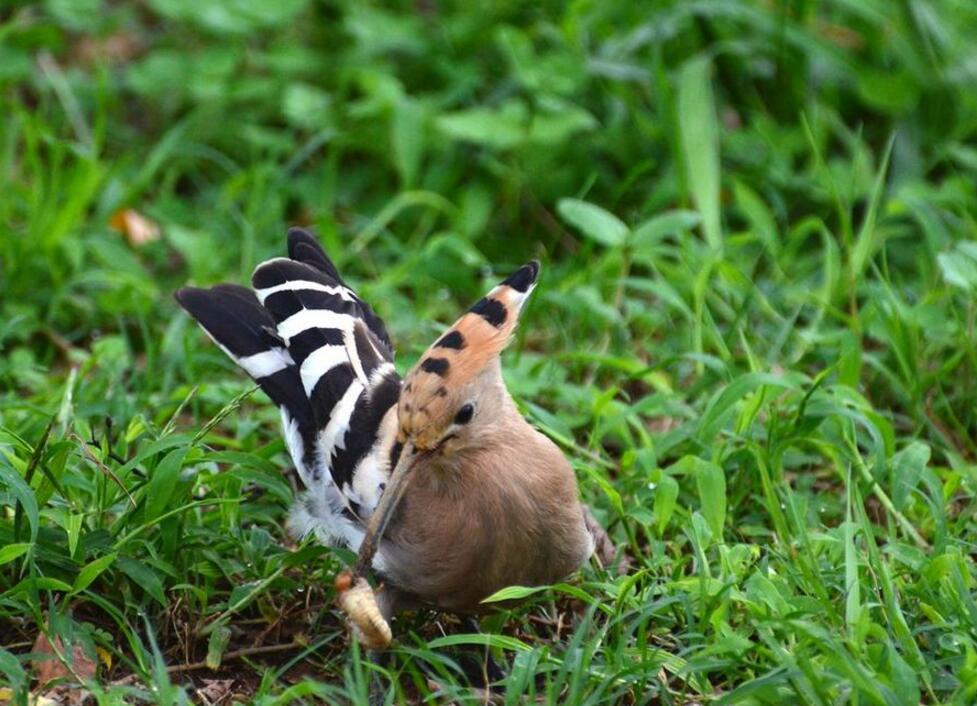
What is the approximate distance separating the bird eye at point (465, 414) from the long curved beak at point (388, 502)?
3.6 inches

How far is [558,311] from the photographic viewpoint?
438 cm

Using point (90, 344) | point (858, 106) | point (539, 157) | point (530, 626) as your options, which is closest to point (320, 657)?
point (530, 626)

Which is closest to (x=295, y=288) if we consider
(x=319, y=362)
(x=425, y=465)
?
(x=319, y=362)

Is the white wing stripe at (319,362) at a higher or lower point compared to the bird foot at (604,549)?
higher

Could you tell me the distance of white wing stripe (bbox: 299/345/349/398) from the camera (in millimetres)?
3246

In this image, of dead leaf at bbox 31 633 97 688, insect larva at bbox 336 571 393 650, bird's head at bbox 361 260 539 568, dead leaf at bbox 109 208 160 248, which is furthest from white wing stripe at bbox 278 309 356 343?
dead leaf at bbox 109 208 160 248

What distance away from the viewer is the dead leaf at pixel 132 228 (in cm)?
492

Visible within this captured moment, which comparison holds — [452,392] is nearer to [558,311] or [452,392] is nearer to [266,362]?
[266,362]

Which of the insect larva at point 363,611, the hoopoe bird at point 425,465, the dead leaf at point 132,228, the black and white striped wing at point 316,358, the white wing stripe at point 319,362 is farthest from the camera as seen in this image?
the dead leaf at point 132,228

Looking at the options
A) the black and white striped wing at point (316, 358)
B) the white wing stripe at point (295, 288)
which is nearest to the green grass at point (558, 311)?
the black and white striped wing at point (316, 358)

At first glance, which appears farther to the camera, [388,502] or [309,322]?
[309,322]

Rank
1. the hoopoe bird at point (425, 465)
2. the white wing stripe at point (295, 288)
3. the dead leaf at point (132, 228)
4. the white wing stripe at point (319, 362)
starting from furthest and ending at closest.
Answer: the dead leaf at point (132, 228) → the white wing stripe at point (295, 288) → the white wing stripe at point (319, 362) → the hoopoe bird at point (425, 465)

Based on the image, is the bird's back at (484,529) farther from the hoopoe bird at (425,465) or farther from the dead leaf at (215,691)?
the dead leaf at (215,691)

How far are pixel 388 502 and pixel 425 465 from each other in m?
0.14
